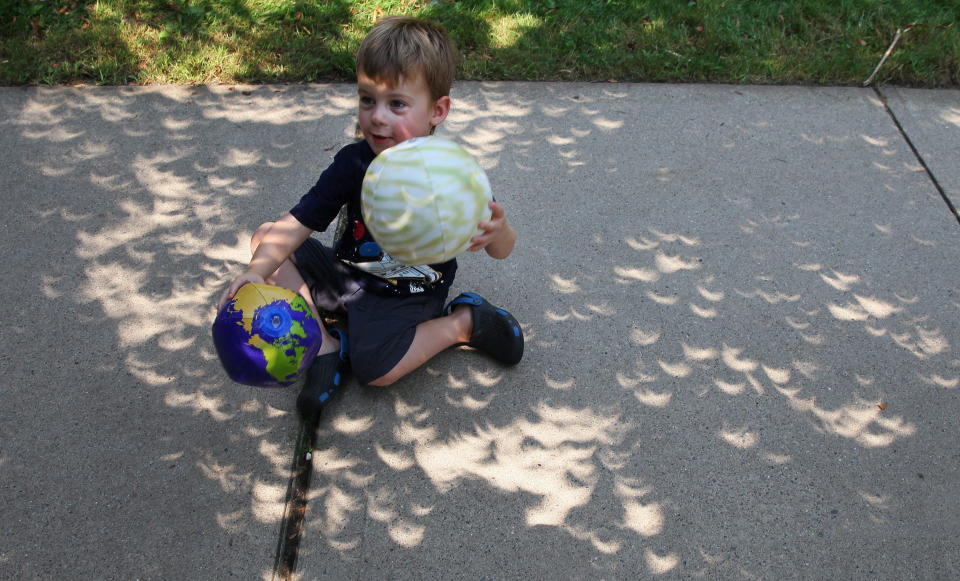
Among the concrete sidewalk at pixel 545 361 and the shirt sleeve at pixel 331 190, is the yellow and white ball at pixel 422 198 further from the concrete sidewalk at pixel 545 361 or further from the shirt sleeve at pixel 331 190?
the concrete sidewalk at pixel 545 361

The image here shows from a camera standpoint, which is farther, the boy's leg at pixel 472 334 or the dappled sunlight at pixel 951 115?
the dappled sunlight at pixel 951 115

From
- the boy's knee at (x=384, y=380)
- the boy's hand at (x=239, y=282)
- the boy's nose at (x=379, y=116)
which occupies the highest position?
the boy's nose at (x=379, y=116)

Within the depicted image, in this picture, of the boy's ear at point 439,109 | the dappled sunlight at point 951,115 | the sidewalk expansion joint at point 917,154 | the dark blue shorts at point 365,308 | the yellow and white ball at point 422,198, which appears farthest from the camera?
the dappled sunlight at point 951,115

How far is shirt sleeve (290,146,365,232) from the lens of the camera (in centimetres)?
260

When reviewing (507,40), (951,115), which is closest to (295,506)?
(507,40)

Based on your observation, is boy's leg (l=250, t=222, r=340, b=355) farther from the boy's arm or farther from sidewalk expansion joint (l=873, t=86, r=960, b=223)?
sidewalk expansion joint (l=873, t=86, r=960, b=223)

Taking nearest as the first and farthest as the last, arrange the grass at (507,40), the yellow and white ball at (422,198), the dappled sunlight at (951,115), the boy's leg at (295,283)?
the yellow and white ball at (422,198) < the boy's leg at (295,283) < the dappled sunlight at (951,115) < the grass at (507,40)

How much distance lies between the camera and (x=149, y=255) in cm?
335

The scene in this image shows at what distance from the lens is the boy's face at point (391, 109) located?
2.46m

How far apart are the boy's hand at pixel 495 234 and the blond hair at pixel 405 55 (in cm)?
51

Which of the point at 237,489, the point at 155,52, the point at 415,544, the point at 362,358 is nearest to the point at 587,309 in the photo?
the point at 362,358

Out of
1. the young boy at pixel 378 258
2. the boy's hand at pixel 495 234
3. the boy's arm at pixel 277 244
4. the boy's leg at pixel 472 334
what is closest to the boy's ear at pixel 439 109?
the young boy at pixel 378 258

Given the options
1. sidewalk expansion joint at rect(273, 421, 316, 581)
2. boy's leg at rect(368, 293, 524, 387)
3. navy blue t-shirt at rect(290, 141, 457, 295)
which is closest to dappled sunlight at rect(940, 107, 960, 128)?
boy's leg at rect(368, 293, 524, 387)

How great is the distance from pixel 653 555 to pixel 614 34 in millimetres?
3378
